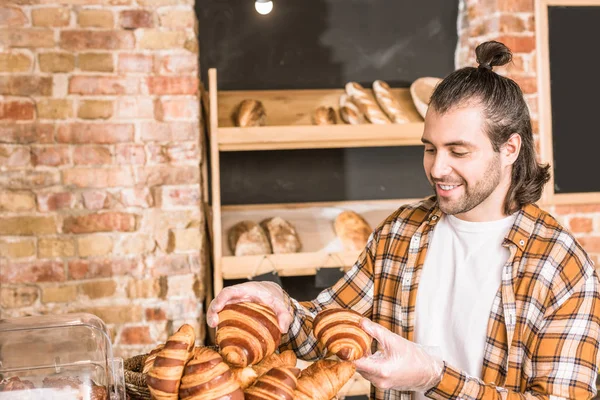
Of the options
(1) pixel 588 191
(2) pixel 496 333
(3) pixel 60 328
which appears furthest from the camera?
(1) pixel 588 191

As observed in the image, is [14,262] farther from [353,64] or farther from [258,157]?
[353,64]

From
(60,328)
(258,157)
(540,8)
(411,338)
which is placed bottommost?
(411,338)

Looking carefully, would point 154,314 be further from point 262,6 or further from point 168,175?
point 262,6

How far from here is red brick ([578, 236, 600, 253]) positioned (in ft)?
9.06

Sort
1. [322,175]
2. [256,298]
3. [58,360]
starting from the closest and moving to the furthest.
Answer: [58,360]
[256,298]
[322,175]

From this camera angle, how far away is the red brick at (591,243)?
2.76 metres

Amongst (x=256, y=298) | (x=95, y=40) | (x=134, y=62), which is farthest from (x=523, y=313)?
(x=95, y=40)

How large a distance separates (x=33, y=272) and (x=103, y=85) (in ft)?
2.29

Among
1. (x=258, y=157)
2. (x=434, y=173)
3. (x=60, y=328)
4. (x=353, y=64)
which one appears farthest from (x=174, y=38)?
(x=60, y=328)

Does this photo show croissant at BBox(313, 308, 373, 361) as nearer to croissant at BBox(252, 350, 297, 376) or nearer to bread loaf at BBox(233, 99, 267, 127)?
croissant at BBox(252, 350, 297, 376)

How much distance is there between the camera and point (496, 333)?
1435mm

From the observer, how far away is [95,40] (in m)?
2.34

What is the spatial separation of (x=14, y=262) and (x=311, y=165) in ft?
Result: 4.02

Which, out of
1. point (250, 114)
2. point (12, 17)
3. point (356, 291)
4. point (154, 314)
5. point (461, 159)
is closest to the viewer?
point (461, 159)
